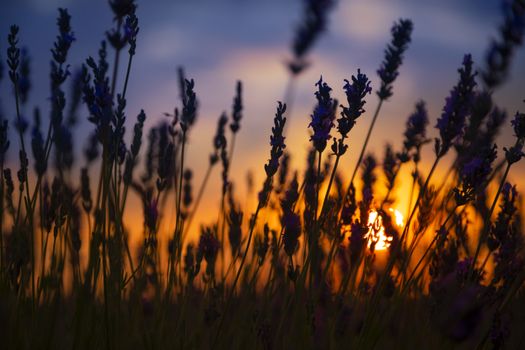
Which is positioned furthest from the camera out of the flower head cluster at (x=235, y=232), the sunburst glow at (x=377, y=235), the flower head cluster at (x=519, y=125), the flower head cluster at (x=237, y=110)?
the flower head cluster at (x=237, y=110)

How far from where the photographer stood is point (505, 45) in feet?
6.73

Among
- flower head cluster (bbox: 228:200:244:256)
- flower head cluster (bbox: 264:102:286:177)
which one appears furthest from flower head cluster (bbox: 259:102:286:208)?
flower head cluster (bbox: 228:200:244:256)

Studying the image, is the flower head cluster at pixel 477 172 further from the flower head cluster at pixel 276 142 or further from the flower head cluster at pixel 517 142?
the flower head cluster at pixel 276 142

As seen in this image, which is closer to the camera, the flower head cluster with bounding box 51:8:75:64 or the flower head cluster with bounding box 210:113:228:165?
the flower head cluster with bounding box 51:8:75:64

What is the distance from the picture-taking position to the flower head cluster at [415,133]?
105 inches

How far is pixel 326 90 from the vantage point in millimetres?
1972

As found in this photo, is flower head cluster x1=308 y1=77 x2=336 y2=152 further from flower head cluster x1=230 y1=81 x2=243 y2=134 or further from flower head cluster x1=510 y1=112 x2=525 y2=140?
flower head cluster x1=230 y1=81 x2=243 y2=134

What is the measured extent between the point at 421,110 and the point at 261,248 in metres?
1.15

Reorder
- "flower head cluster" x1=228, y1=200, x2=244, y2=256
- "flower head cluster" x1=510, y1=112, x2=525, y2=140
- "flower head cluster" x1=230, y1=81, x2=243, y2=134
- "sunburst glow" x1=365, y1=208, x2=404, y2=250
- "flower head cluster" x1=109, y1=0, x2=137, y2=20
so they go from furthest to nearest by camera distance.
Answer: "flower head cluster" x1=230, y1=81, x2=243, y2=134, "flower head cluster" x1=228, y1=200, x2=244, y2=256, "sunburst glow" x1=365, y1=208, x2=404, y2=250, "flower head cluster" x1=510, y1=112, x2=525, y2=140, "flower head cluster" x1=109, y1=0, x2=137, y2=20

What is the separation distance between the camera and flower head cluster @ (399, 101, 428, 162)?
8.75 feet

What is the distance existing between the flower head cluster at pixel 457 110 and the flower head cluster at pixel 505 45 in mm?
65

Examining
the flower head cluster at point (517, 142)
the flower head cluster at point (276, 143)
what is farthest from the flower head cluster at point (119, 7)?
the flower head cluster at point (517, 142)

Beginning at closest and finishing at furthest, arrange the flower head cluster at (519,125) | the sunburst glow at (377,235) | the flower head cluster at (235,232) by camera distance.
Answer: the flower head cluster at (519,125) < the sunburst glow at (377,235) < the flower head cluster at (235,232)

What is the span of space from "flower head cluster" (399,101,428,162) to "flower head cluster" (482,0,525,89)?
615 mm
